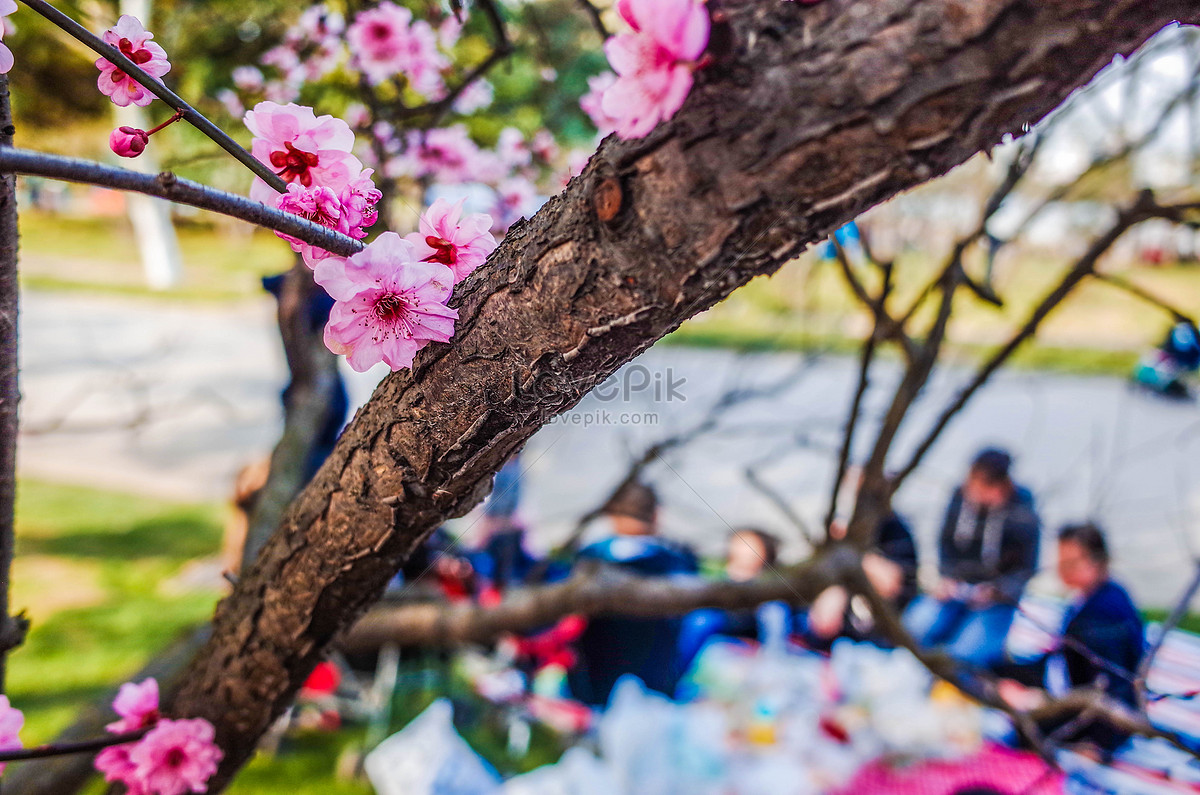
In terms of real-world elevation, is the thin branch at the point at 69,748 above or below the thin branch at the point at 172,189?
below

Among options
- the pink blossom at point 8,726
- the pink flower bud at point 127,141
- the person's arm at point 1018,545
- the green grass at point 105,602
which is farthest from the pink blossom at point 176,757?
the person's arm at point 1018,545

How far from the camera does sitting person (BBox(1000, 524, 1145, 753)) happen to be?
2.29m

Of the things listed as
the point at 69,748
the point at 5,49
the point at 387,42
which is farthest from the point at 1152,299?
the point at 387,42

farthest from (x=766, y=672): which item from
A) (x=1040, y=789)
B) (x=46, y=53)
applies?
(x=46, y=53)

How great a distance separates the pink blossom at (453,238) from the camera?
701mm

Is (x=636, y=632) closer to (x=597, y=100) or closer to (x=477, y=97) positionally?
(x=597, y=100)

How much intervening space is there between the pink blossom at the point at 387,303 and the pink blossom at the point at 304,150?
0.15 m

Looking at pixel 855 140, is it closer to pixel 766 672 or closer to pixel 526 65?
pixel 766 672

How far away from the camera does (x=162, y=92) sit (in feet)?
2.25

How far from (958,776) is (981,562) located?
1.14 m

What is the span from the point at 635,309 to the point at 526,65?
4838 mm

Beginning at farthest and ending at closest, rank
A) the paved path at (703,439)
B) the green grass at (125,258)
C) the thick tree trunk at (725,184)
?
the green grass at (125,258) < the paved path at (703,439) < the thick tree trunk at (725,184)

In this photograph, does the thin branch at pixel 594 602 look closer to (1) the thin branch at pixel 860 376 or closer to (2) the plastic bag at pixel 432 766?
(1) the thin branch at pixel 860 376

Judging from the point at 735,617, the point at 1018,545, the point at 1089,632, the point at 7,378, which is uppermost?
the point at 7,378
